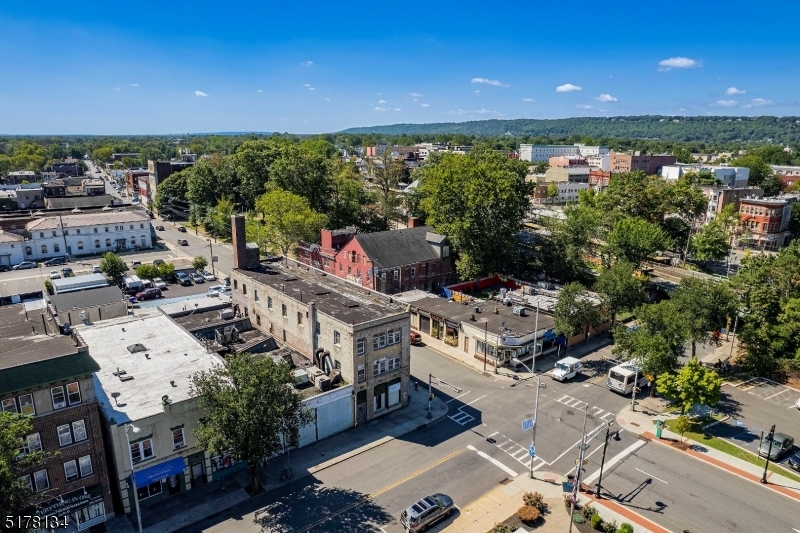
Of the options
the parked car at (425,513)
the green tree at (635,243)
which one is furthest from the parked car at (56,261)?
the green tree at (635,243)

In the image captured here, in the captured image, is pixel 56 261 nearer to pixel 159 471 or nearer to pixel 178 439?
pixel 178 439

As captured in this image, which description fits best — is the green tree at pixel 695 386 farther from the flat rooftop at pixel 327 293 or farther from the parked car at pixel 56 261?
the parked car at pixel 56 261

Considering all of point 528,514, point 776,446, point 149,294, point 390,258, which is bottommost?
point 776,446

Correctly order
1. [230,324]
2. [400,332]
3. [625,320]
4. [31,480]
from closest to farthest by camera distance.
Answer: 1. [31,480]
2. [400,332]
3. [230,324]
4. [625,320]

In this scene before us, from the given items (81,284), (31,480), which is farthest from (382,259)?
(31,480)

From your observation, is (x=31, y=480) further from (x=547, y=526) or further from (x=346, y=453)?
(x=547, y=526)

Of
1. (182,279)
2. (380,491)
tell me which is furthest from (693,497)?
(182,279)
